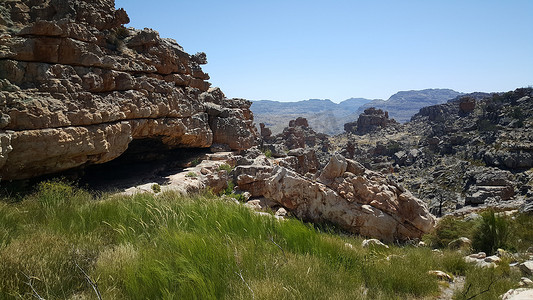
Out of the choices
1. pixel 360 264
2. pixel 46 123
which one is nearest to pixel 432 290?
pixel 360 264

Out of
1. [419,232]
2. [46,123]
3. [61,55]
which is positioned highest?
[61,55]

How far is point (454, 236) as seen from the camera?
973 centimetres

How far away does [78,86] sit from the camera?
1252 centimetres

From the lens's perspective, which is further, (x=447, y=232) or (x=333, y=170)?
(x=333, y=170)

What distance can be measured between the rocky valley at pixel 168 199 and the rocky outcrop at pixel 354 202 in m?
0.05

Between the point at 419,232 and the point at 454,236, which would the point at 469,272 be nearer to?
the point at 454,236

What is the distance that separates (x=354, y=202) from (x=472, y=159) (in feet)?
168

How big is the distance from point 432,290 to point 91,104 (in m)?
13.4

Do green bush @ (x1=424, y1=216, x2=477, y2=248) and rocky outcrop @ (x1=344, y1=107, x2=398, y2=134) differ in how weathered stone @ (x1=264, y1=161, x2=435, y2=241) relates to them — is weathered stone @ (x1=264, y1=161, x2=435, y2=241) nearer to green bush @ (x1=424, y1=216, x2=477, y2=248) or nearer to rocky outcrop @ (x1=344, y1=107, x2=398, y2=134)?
green bush @ (x1=424, y1=216, x2=477, y2=248)

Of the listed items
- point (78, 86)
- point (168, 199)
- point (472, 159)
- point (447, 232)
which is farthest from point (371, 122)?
point (168, 199)

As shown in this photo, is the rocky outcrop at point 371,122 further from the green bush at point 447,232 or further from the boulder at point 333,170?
the green bush at point 447,232

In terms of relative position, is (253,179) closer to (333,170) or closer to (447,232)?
(333,170)

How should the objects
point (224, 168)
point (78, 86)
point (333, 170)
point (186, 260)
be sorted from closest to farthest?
point (186, 260)
point (333, 170)
point (78, 86)
point (224, 168)

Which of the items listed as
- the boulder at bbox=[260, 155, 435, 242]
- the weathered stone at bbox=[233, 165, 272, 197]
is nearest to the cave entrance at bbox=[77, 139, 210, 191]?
the weathered stone at bbox=[233, 165, 272, 197]
